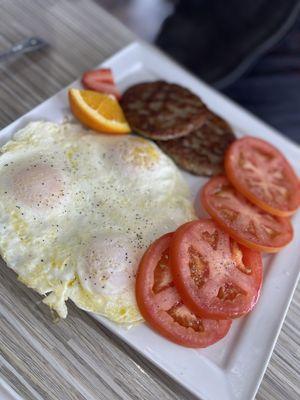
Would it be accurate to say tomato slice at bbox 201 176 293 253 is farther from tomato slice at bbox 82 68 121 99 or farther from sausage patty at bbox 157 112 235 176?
tomato slice at bbox 82 68 121 99

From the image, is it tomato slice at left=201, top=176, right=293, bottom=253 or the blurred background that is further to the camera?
the blurred background

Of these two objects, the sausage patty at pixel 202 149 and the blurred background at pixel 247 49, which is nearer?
the sausage patty at pixel 202 149

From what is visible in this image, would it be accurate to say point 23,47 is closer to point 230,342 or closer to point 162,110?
point 162,110

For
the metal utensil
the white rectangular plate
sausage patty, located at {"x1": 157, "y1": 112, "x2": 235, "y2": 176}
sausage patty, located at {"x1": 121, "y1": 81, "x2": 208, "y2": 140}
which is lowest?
the white rectangular plate

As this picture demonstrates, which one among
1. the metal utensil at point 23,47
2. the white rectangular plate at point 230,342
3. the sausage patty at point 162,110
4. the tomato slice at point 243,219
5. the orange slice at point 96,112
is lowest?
the white rectangular plate at point 230,342

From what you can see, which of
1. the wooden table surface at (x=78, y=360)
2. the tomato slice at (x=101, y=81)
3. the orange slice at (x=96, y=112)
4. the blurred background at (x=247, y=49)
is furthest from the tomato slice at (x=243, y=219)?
the blurred background at (x=247, y=49)

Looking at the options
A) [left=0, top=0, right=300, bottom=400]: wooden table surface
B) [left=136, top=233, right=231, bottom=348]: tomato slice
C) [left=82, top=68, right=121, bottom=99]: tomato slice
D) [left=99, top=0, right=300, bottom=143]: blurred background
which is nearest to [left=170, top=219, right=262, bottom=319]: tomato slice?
[left=136, top=233, right=231, bottom=348]: tomato slice

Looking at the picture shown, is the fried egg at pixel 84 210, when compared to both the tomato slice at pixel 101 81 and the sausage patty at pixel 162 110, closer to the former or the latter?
the sausage patty at pixel 162 110

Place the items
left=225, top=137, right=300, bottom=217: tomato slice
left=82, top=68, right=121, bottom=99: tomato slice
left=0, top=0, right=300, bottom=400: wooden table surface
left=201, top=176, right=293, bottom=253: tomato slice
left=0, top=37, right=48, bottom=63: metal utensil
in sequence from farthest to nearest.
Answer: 1. left=0, top=37, right=48, bottom=63: metal utensil
2. left=82, top=68, right=121, bottom=99: tomato slice
3. left=225, top=137, right=300, bottom=217: tomato slice
4. left=201, top=176, right=293, bottom=253: tomato slice
5. left=0, top=0, right=300, bottom=400: wooden table surface
